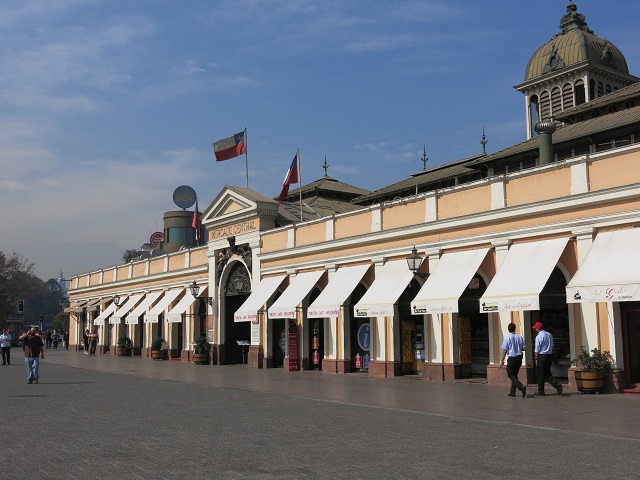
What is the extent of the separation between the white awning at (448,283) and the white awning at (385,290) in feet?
4.23

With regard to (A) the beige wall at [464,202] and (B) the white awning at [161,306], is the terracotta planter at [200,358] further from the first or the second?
(A) the beige wall at [464,202]

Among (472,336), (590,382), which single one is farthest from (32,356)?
(590,382)

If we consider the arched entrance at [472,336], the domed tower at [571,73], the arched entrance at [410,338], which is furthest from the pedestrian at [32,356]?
the domed tower at [571,73]

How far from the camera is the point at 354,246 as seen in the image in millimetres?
26203

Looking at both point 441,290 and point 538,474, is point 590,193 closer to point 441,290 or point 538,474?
point 441,290

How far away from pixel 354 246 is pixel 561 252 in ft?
30.3

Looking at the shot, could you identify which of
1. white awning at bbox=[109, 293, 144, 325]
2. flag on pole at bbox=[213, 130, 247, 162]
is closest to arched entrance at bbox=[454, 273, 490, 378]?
flag on pole at bbox=[213, 130, 247, 162]

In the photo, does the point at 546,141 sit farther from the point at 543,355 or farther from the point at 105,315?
the point at 105,315

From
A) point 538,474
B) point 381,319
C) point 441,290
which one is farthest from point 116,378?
point 538,474

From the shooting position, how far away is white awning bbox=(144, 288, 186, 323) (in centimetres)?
3846

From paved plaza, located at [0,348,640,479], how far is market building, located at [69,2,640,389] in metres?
2.67

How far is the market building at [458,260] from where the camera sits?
1789cm

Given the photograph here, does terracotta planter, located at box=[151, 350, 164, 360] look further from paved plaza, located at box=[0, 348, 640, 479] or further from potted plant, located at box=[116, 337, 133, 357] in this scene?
paved plaza, located at box=[0, 348, 640, 479]

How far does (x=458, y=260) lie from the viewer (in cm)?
2159
